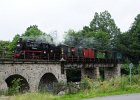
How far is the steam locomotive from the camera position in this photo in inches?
1523

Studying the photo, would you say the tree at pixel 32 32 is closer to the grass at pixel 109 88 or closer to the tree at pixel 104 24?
the tree at pixel 104 24

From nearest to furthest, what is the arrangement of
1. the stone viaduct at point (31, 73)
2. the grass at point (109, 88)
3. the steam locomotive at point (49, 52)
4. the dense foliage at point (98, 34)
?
the grass at point (109, 88)
the stone viaduct at point (31, 73)
the steam locomotive at point (49, 52)
the dense foliage at point (98, 34)

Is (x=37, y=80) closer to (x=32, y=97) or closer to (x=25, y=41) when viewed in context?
(x=25, y=41)

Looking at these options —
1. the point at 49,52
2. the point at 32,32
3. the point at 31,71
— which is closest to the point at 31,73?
the point at 31,71

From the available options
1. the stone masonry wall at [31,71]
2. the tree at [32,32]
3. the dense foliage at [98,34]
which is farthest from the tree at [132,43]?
the stone masonry wall at [31,71]

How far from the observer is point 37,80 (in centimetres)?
3634

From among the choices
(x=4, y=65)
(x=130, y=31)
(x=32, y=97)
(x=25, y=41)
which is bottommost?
(x=32, y=97)

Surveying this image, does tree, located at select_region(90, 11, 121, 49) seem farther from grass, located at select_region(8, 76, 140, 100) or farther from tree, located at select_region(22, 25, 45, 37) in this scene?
grass, located at select_region(8, 76, 140, 100)

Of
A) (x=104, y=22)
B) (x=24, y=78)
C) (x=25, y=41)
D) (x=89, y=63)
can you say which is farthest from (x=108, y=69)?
(x=104, y=22)

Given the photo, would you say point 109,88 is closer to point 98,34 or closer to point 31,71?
point 31,71

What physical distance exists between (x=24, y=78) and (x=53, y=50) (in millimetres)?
9361

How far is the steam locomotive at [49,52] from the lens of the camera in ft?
127

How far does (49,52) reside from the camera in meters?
42.2

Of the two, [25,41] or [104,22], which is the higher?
[104,22]
